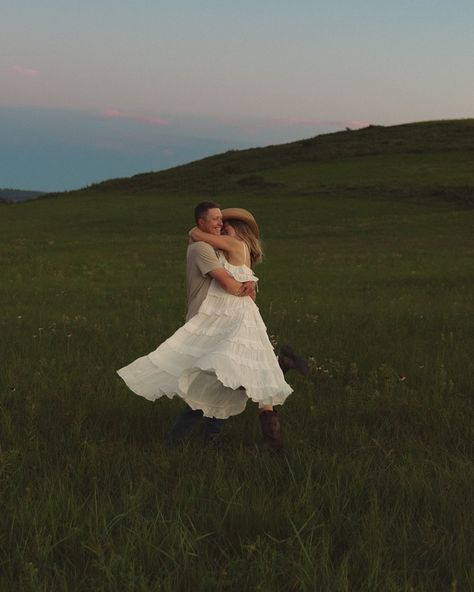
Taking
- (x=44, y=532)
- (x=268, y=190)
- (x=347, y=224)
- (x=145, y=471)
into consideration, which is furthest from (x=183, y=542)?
(x=268, y=190)

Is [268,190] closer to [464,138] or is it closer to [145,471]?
[464,138]

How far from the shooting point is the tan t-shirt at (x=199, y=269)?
17.9 feet

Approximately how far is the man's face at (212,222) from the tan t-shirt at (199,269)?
5.6 inches

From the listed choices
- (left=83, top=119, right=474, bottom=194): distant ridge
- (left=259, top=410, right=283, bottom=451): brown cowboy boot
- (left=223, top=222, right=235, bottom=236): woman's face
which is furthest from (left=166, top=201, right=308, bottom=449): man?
(left=83, top=119, right=474, bottom=194): distant ridge

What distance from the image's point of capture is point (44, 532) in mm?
3658

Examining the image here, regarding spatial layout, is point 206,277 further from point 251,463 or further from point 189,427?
point 251,463

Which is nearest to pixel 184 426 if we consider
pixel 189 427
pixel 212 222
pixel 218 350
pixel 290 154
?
pixel 189 427

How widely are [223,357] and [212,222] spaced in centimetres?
119

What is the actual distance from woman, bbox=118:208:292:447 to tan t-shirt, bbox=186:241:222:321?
75 millimetres

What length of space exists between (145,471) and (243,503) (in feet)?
3.24

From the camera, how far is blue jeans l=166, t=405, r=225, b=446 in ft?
17.8

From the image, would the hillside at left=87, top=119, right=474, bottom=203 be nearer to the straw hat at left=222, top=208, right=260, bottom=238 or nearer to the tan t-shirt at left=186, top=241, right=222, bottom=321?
the straw hat at left=222, top=208, right=260, bottom=238

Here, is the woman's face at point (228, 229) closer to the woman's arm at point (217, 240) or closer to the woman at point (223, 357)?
the woman at point (223, 357)

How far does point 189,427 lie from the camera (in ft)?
17.9
